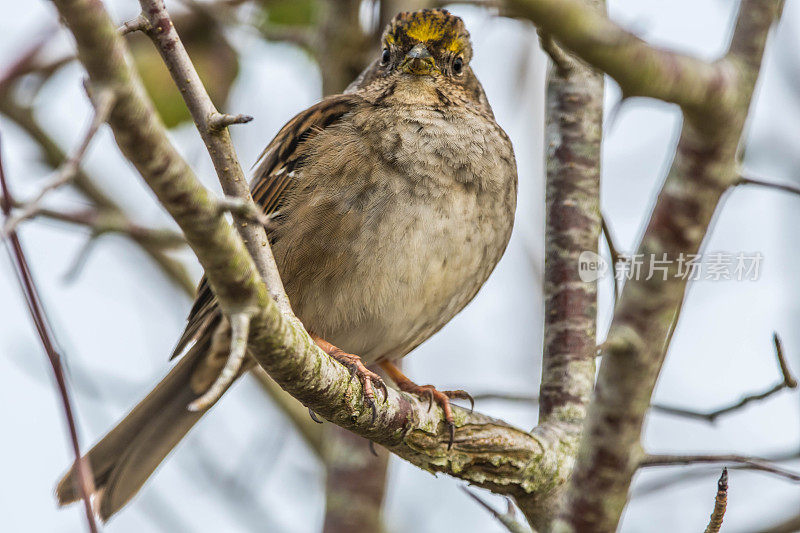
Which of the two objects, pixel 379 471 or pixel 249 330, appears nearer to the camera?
pixel 249 330

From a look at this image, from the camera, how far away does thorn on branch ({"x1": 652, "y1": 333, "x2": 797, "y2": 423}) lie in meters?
2.42

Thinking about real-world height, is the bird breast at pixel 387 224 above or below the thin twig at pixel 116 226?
above

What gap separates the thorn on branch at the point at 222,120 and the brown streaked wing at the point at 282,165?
1717 millimetres

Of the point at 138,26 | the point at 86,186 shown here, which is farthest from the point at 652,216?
the point at 86,186

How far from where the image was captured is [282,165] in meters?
3.92

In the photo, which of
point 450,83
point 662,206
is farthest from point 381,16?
point 662,206

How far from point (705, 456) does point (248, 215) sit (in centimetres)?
134

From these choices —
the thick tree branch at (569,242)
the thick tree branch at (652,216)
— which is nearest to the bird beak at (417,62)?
the thick tree branch at (569,242)

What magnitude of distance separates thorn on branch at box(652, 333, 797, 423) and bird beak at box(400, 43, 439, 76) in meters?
1.89

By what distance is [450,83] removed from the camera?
418 centimetres

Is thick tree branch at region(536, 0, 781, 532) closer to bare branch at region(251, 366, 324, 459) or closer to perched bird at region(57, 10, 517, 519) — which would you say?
perched bird at region(57, 10, 517, 519)

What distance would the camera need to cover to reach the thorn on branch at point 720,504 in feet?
7.11

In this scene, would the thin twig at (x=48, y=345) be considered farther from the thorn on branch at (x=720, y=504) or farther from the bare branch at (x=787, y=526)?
the bare branch at (x=787, y=526)

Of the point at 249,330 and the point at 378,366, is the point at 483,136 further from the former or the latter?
the point at 249,330
